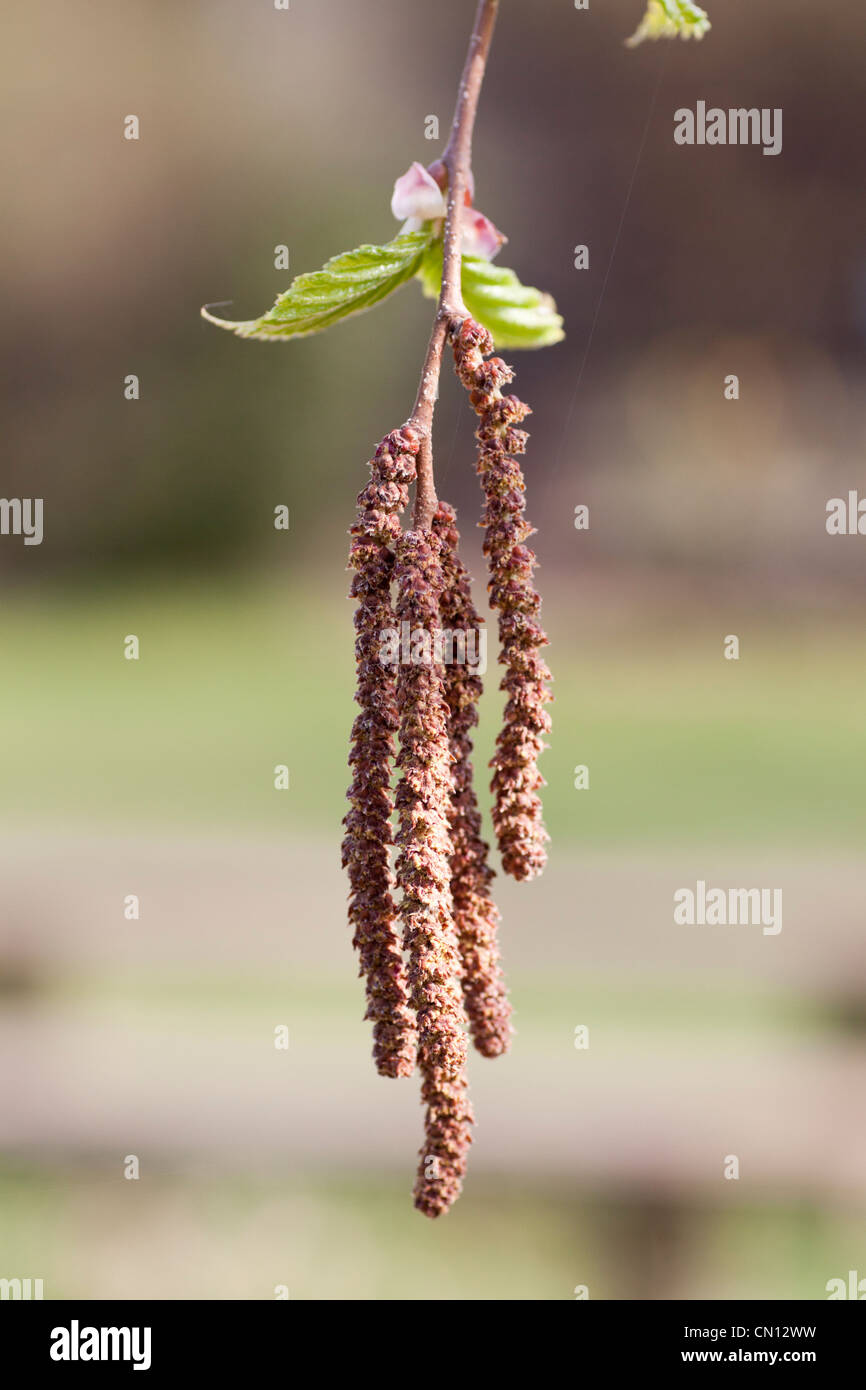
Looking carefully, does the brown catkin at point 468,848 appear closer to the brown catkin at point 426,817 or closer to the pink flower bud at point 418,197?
the brown catkin at point 426,817

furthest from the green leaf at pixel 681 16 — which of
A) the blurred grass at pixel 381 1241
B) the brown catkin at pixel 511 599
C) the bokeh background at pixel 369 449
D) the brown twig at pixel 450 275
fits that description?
the bokeh background at pixel 369 449

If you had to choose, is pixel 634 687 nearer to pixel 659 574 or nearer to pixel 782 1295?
pixel 659 574

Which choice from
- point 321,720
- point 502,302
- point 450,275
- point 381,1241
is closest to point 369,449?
point 321,720

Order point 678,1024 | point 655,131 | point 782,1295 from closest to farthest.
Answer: point 782,1295 → point 678,1024 → point 655,131

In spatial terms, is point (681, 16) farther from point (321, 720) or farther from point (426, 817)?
point (321, 720)

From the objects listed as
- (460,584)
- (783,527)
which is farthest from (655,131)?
(460,584)
